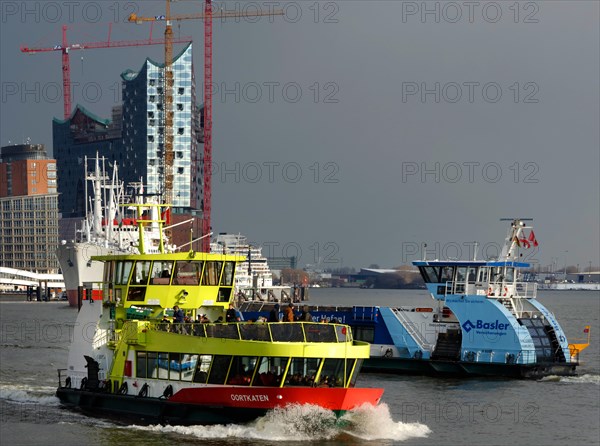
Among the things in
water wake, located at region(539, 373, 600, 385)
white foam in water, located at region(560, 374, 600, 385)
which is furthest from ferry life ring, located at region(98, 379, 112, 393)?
white foam in water, located at region(560, 374, 600, 385)

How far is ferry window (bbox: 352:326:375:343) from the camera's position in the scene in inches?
1959

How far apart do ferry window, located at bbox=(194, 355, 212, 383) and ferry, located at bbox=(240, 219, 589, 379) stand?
1688 cm

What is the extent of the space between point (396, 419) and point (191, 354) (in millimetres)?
7798

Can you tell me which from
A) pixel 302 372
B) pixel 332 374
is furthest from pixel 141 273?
pixel 332 374

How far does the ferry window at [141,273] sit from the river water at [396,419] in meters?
4.49

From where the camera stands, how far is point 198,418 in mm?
30250

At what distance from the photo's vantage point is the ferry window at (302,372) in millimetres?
29312

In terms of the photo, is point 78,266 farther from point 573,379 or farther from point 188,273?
point 188,273

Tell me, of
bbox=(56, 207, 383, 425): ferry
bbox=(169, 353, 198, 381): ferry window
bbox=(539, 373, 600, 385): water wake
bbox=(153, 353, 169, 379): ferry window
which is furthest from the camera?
bbox=(539, 373, 600, 385): water wake

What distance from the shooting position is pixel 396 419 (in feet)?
114

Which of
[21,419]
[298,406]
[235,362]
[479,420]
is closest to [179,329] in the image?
[235,362]

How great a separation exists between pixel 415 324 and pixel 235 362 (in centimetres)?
2054

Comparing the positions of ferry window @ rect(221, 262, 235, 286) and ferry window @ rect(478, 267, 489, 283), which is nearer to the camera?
ferry window @ rect(221, 262, 235, 286)

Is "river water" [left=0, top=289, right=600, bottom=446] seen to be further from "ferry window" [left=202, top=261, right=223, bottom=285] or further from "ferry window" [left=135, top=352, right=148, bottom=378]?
"ferry window" [left=202, top=261, right=223, bottom=285]
